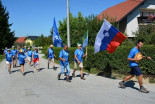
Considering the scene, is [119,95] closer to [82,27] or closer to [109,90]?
[109,90]

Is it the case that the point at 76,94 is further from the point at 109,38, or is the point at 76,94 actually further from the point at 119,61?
the point at 119,61

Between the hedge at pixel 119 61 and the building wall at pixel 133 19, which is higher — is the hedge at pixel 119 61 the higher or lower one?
the lower one

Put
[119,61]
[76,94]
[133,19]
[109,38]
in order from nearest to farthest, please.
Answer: [76,94] < [109,38] < [119,61] < [133,19]

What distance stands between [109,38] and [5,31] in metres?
34.9

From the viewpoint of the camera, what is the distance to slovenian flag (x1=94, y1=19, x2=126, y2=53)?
7472mm

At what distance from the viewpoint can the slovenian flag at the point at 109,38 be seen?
7.47 m

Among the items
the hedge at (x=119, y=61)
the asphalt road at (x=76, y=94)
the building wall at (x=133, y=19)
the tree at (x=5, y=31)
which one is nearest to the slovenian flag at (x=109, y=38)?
the asphalt road at (x=76, y=94)

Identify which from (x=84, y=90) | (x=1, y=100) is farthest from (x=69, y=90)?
(x=1, y=100)

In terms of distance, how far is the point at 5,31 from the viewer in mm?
38719

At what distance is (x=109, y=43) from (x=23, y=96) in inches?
154

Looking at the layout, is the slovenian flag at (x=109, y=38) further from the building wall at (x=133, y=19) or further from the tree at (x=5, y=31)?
the tree at (x=5, y=31)

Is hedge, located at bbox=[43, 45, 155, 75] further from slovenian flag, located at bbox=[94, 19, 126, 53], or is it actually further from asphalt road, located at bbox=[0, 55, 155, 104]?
slovenian flag, located at bbox=[94, 19, 126, 53]

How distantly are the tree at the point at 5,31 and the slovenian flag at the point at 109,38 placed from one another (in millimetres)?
32958

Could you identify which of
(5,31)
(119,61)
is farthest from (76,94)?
(5,31)
